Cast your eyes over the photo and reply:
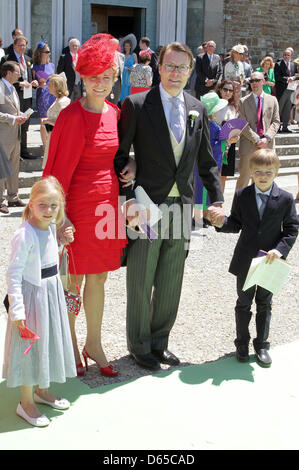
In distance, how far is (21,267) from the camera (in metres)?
3.39

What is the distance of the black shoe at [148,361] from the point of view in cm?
425

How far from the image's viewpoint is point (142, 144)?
4.06m

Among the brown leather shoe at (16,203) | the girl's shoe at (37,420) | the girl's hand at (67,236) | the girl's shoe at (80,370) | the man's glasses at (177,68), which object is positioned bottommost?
the girl's shoe at (80,370)

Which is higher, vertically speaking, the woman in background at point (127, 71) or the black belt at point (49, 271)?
Answer: the woman in background at point (127, 71)

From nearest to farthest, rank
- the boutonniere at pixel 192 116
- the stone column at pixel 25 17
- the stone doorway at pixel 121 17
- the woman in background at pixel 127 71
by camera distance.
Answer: the boutonniere at pixel 192 116 < the woman in background at pixel 127 71 < the stone column at pixel 25 17 < the stone doorway at pixel 121 17

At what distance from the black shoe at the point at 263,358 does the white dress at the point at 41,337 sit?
1469 mm

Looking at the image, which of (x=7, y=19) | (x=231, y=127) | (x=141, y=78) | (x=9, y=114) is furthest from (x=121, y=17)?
(x=231, y=127)

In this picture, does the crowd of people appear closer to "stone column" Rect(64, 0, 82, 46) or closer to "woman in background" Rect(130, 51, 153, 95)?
"woman in background" Rect(130, 51, 153, 95)

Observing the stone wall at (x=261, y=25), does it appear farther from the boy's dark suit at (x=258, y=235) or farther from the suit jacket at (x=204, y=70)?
the boy's dark suit at (x=258, y=235)

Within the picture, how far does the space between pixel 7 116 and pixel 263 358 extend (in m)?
5.50

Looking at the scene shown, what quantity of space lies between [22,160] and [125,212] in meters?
6.65

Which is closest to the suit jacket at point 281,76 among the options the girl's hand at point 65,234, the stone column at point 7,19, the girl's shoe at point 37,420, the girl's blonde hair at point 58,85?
the stone column at point 7,19

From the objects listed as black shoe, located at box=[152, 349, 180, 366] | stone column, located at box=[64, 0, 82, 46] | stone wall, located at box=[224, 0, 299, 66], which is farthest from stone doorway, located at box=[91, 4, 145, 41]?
black shoe, located at box=[152, 349, 180, 366]

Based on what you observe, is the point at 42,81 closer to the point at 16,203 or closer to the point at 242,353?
the point at 16,203
